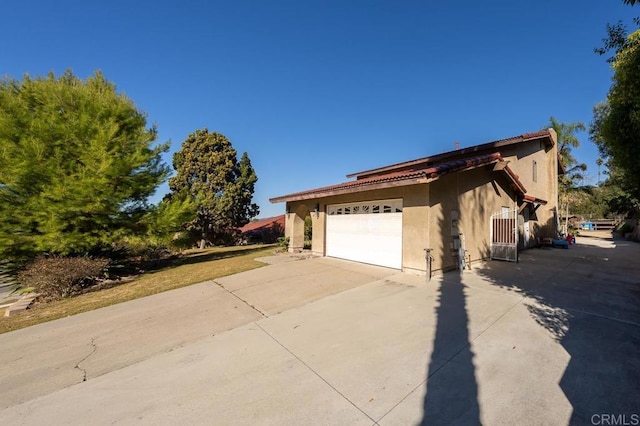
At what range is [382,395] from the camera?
2889mm

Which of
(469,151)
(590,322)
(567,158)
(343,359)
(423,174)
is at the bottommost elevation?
(343,359)

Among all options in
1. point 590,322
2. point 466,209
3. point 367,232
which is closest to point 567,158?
point 466,209

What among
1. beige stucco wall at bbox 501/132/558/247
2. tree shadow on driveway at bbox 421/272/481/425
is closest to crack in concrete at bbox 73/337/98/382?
tree shadow on driveway at bbox 421/272/481/425

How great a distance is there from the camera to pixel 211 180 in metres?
23.8

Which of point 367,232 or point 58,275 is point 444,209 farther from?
point 58,275

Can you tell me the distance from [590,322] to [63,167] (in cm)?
1583

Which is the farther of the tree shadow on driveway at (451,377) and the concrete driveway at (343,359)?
the concrete driveway at (343,359)

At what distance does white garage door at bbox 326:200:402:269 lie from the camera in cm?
902

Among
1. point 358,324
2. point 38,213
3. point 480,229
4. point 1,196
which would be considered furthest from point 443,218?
point 1,196

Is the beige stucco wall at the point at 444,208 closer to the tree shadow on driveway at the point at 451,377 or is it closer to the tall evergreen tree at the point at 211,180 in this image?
the tree shadow on driveway at the point at 451,377

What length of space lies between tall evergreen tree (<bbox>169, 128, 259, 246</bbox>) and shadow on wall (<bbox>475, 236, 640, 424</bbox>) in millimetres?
20486

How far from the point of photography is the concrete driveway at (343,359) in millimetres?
2727

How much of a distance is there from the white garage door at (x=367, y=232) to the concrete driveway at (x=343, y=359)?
258cm

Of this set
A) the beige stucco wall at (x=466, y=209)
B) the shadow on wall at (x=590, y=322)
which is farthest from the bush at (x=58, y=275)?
the shadow on wall at (x=590, y=322)
